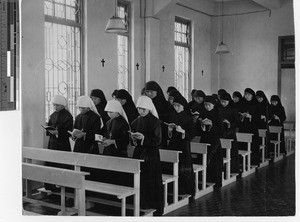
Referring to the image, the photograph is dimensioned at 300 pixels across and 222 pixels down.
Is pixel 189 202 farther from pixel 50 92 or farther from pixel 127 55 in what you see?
pixel 127 55

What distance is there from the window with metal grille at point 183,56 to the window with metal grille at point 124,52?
0.91m

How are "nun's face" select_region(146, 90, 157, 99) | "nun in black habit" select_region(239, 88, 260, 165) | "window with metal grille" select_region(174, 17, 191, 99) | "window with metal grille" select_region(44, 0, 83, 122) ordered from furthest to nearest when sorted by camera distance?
"window with metal grille" select_region(174, 17, 191, 99), "nun in black habit" select_region(239, 88, 260, 165), "nun's face" select_region(146, 90, 157, 99), "window with metal grille" select_region(44, 0, 83, 122)

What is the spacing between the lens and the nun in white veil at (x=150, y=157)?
4.90m

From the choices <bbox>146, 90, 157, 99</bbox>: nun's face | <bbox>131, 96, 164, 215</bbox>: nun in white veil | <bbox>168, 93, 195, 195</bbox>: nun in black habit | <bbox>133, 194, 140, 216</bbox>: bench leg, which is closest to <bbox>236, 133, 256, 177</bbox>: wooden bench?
<bbox>168, 93, 195, 195</bbox>: nun in black habit

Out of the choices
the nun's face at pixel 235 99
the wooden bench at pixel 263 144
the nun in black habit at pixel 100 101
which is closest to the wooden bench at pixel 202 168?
the nun's face at pixel 235 99

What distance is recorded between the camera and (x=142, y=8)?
803cm

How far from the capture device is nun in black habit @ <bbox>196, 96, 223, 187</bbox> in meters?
6.28

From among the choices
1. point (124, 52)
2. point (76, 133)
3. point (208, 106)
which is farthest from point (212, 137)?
point (124, 52)

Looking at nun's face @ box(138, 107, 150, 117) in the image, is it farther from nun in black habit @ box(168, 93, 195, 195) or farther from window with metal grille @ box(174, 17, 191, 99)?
window with metal grille @ box(174, 17, 191, 99)

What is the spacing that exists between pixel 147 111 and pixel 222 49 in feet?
6.56

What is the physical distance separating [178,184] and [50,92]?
207cm

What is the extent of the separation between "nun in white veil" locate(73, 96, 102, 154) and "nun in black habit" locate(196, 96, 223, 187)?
5.36ft

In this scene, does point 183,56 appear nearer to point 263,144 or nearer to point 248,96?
point 248,96
